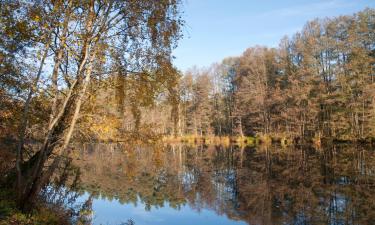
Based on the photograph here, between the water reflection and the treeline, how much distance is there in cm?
1149

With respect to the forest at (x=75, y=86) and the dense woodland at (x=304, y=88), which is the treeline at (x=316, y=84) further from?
the forest at (x=75, y=86)

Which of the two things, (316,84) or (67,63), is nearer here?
(67,63)

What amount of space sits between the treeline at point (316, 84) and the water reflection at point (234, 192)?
11.5 meters

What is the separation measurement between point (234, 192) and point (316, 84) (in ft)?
102

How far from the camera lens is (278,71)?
55688 millimetres

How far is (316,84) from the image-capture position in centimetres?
4347

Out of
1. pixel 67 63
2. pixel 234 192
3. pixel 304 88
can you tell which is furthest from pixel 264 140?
pixel 67 63

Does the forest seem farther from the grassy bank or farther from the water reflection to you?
the grassy bank

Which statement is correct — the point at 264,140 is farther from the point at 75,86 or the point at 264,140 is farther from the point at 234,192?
the point at 75,86

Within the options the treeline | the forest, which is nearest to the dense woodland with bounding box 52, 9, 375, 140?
the treeline

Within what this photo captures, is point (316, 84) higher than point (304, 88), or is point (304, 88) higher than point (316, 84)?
point (316, 84)

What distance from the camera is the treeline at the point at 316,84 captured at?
126ft

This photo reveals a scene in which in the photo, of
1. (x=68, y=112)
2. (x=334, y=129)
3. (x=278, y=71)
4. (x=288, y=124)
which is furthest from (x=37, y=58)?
(x=278, y=71)

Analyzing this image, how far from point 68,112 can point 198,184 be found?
416 inches
